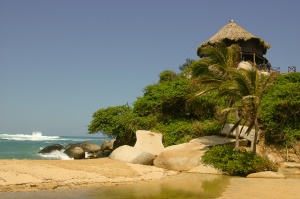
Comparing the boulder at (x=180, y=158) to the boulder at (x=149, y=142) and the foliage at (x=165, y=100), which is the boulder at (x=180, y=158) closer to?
the boulder at (x=149, y=142)

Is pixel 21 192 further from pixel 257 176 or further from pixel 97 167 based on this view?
pixel 257 176

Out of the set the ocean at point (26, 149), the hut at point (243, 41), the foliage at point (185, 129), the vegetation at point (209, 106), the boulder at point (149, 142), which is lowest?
the ocean at point (26, 149)

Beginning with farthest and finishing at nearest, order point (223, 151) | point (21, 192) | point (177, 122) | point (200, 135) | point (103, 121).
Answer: point (103, 121) → point (177, 122) → point (200, 135) → point (223, 151) → point (21, 192)

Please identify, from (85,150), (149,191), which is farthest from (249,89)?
(85,150)

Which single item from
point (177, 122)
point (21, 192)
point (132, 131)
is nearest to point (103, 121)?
point (132, 131)

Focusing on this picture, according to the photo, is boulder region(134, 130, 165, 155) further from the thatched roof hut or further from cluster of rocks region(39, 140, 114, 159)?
the thatched roof hut

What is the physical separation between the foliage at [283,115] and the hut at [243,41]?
27.3ft

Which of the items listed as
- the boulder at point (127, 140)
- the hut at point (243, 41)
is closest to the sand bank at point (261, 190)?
the boulder at point (127, 140)

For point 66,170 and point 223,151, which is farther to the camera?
point 223,151

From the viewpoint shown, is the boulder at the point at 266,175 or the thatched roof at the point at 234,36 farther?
the thatched roof at the point at 234,36

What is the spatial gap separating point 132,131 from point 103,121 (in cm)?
301

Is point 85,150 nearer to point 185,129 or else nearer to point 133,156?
point 185,129

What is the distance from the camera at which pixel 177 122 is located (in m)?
19.4

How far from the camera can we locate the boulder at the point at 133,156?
1476 centimetres
